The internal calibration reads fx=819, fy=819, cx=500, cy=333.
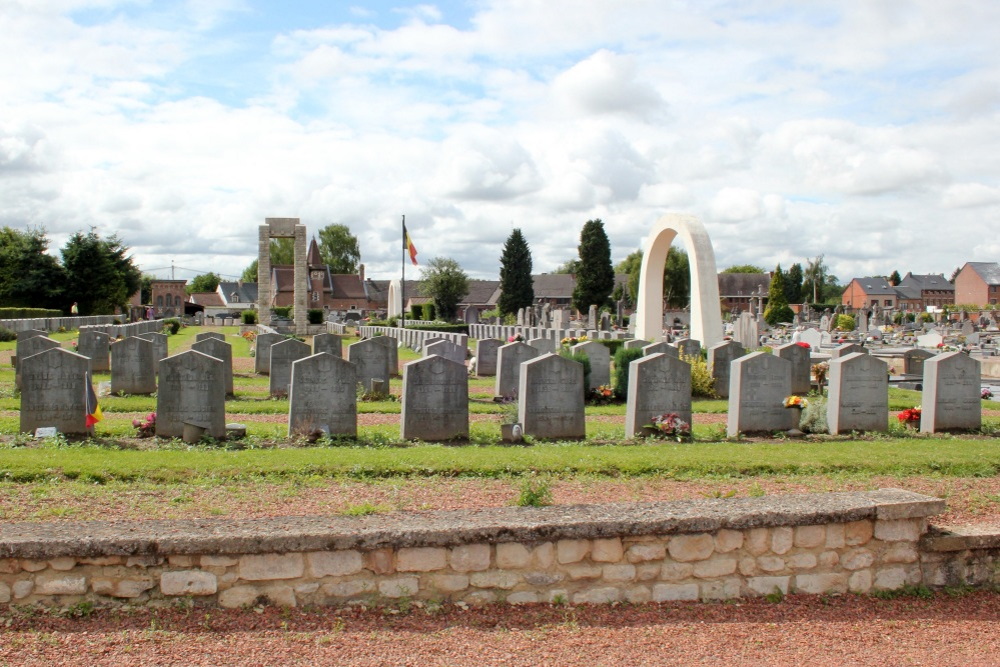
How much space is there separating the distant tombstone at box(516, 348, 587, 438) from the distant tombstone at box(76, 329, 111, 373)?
45.0 ft

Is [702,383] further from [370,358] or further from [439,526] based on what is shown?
[439,526]

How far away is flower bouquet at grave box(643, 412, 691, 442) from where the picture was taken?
11.3 metres

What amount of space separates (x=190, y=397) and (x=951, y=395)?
10792mm

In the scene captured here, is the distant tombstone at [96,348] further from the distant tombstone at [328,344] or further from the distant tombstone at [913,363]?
the distant tombstone at [913,363]

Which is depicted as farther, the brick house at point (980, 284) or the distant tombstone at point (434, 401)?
the brick house at point (980, 284)

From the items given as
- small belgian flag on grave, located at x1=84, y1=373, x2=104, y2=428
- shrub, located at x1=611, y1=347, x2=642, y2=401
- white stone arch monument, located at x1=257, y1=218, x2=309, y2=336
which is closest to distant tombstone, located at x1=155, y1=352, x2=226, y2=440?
small belgian flag on grave, located at x1=84, y1=373, x2=104, y2=428

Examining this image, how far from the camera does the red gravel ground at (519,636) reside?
4.61 metres

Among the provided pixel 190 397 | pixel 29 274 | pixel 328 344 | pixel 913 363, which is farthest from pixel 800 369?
pixel 29 274

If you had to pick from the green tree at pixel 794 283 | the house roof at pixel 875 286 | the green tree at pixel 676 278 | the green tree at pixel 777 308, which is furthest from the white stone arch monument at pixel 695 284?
the house roof at pixel 875 286

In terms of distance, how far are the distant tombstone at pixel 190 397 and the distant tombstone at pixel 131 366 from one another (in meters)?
6.39

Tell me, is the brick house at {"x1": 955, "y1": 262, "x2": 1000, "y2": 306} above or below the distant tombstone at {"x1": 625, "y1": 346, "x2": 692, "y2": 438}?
above

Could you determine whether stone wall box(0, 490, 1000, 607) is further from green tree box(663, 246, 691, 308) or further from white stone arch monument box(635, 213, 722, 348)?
green tree box(663, 246, 691, 308)

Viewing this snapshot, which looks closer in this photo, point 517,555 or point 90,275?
point 517,555

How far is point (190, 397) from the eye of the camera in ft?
35.3
